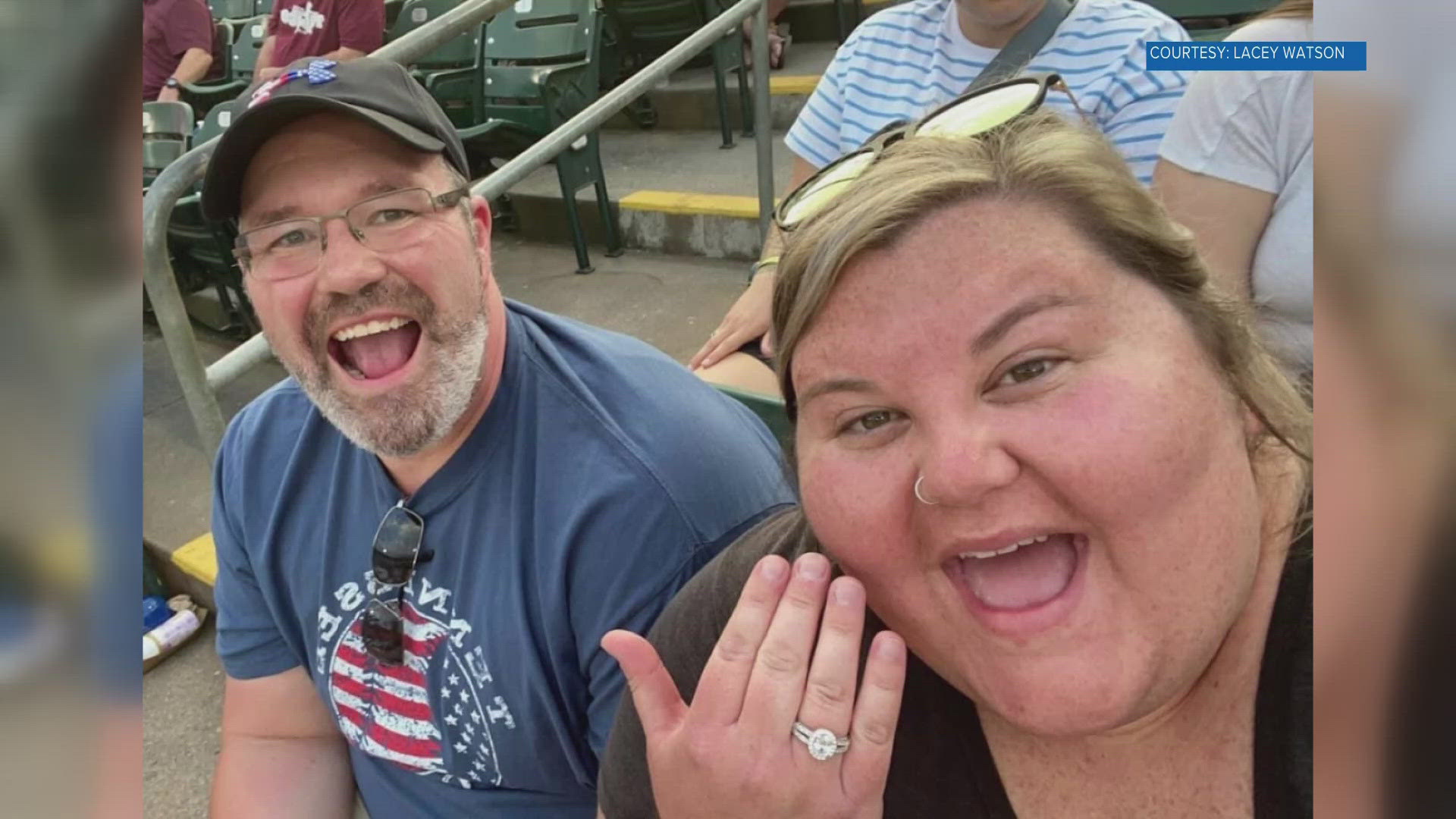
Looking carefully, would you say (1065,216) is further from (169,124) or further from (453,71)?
(453,71)

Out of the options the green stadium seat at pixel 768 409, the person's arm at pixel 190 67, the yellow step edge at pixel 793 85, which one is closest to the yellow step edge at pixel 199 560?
the green stadium seat at pixel 768 409

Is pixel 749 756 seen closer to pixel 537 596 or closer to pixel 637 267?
pixel 537 596

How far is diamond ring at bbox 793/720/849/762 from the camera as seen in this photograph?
2.25ft

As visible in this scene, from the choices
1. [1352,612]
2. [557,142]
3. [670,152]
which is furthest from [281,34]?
[1352,612]

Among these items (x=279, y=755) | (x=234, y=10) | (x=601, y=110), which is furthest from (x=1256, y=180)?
(x=234, y=10)

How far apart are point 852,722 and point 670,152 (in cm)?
422

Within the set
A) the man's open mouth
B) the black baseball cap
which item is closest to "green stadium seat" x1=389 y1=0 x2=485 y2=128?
the black baseball cap

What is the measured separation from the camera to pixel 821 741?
685 mm

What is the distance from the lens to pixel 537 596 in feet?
3.68

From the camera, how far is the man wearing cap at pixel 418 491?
113cm

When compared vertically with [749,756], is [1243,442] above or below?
above

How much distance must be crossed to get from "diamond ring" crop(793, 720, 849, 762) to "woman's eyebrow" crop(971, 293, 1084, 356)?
303mm

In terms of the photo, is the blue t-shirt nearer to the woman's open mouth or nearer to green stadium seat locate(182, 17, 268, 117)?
the woman's open mouth

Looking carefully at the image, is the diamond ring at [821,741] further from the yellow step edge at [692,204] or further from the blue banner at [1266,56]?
the yellow step edge at [692,204]
